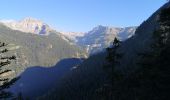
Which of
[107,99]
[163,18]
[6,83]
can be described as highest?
[163,18]

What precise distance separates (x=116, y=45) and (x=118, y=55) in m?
0.79

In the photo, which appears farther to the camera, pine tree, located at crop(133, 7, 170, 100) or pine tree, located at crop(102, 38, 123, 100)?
pine tree, located at crop(102, 38, 123, 100)

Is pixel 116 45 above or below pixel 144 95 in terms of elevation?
above

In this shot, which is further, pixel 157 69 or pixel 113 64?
pixel 113 64

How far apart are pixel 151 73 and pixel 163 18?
9.78 feet

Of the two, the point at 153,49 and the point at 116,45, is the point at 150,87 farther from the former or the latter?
the point at 116,45

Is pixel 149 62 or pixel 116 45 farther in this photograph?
pixel 116 45

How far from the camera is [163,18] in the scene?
25047 millimetres

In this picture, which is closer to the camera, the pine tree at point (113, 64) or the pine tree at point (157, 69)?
the pine tree at point (157, 69)

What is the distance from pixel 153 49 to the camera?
2633cm

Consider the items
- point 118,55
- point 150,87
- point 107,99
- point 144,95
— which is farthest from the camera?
point 107,99

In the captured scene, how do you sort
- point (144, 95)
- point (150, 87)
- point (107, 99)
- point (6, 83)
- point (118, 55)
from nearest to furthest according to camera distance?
point (6, 83)
point (150, 87)
point (144, 95)
point (118, 55)
point (107, 99)

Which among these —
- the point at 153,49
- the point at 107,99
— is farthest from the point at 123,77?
the point at 153,49

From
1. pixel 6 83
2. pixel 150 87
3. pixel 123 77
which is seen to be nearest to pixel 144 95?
pixel 150 87
